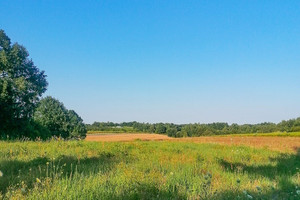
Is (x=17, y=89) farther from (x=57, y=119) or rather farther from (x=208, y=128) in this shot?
(x=208, y=128)

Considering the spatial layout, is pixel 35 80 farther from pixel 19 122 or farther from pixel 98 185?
pixel 98 185

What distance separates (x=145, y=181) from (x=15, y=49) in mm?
26357

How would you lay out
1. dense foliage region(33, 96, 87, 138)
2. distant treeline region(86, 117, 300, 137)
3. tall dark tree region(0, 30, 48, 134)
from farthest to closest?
distant treeline region(86, 117, 300, 137) → dense foliage region(33, 96, 87, 138) → tall dark tree region(0, 30, 48, 134)

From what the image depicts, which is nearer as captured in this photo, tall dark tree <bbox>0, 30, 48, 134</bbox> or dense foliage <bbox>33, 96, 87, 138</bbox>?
tall dark tree <bbox>0, 30, 48, 134</bbox>

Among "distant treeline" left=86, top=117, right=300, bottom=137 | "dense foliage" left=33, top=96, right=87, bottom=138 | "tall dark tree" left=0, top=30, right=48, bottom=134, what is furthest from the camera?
"distant treeline" left=86, top=117, right=300, bottom=137

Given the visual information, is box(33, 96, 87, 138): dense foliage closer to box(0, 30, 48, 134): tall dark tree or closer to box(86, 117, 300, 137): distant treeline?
box(0, 30, 48, 134): tall dark tree

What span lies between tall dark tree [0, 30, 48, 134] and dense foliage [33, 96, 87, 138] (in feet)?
45.1

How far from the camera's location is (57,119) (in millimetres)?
40250

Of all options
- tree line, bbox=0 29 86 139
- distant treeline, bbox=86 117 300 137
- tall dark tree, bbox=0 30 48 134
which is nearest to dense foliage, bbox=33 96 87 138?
tree line, bbox=0 29 86 139

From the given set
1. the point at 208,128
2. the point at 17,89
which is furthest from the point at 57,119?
the point at 208,128

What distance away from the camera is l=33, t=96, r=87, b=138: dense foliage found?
3972 cm

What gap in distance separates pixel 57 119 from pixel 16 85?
58.4 feet

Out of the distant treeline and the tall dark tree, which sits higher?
the tall dark tree

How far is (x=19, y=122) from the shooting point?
78.3 ft
